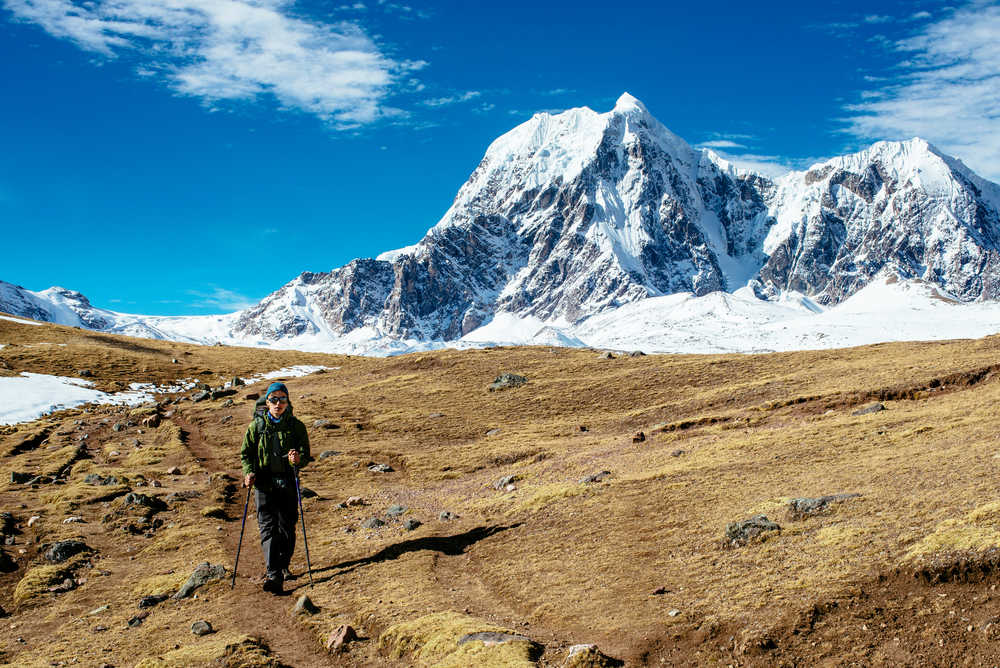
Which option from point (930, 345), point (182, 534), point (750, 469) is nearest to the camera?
point (182, 534)

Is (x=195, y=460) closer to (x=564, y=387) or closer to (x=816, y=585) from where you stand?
(x=564, y=387)

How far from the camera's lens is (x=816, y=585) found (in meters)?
13.0

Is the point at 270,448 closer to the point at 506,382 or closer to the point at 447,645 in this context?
the point at 447,645

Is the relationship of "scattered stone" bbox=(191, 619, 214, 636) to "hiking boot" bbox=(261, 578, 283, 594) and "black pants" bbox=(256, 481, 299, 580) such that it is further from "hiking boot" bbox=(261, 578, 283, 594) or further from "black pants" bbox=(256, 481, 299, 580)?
"black pants" bbox=(256, 481, 299, 580)

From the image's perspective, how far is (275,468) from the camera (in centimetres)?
1664

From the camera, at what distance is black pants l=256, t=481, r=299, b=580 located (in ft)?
53.3

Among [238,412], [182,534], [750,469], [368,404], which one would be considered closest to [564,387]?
[368,404]

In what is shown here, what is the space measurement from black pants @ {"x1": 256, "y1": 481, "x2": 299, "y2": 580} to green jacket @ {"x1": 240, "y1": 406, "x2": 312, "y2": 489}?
339 millimetres

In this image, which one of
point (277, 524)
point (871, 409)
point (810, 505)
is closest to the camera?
point (277, 524)

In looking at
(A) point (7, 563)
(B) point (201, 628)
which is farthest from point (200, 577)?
(A) point (7, 563)

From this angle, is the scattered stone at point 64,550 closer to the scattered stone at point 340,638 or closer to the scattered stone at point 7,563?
the scattered stone at point 7,563

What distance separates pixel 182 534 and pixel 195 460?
46.5 feet

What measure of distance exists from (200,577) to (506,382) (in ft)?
114

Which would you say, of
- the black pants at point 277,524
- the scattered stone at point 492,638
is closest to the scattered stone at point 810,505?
the scattered stone at point 492,638
